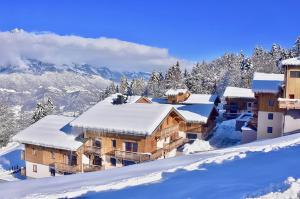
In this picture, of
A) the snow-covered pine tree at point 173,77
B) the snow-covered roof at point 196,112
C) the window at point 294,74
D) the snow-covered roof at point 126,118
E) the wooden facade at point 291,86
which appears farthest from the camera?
the snow-covered pine tree at point 173,77

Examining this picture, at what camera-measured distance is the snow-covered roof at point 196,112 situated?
47.1 m

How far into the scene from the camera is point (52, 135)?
38.1 meters

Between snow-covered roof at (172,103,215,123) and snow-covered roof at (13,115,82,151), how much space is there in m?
15.3

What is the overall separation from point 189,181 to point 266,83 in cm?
2492

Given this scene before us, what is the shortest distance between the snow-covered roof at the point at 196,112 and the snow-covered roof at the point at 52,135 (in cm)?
1535

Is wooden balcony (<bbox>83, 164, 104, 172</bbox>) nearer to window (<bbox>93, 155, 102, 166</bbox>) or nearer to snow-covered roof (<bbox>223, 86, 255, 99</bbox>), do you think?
window (<bbox>93, 155, 102, 166</bbox>)

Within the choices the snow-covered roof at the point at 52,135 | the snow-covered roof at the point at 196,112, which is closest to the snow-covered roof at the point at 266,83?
the snow-covered roof at the point at 196,112

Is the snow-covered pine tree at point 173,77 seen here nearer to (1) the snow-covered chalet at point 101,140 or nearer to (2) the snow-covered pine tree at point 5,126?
(2) the snow-covered pine tree at point 5,126

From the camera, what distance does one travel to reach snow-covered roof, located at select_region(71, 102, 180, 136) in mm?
34438

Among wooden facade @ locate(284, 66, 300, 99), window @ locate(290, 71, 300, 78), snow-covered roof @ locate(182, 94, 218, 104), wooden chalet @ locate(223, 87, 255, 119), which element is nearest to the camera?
window @ locate(290, 71, 300, 78)

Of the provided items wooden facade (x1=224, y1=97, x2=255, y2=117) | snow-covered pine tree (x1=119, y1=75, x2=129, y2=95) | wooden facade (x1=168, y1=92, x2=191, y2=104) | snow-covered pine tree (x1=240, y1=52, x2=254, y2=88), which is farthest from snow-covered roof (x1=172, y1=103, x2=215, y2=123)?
snow-covered pine tree (x1=119, y1=75, x2=129, y2=95)

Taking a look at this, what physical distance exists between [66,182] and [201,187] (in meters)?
6.15

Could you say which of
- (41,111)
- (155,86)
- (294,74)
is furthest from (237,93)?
(155,86)

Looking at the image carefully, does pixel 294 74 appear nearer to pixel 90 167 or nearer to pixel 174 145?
pixel 174 145
